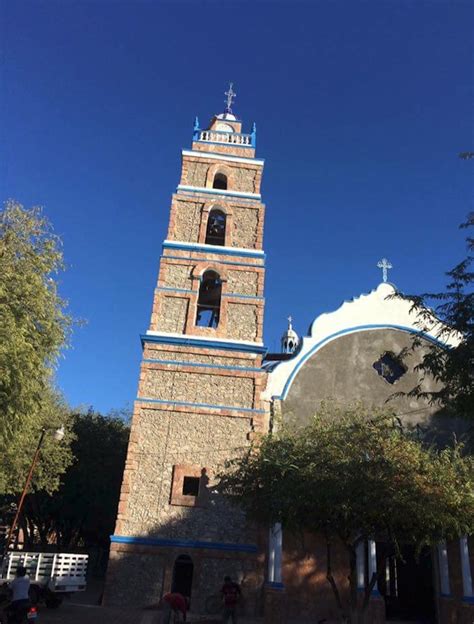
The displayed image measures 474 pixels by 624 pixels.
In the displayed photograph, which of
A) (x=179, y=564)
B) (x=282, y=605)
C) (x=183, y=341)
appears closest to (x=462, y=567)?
(x=282, y=605)

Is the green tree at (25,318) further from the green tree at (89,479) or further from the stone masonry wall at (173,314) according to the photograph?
the green tree at (89,479)

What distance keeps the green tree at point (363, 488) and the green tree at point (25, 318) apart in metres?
5.82

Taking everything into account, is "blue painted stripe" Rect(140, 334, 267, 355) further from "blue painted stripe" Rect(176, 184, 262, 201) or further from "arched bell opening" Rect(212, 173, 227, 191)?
"arched bell opening" Rect(212, 173, 227, 191)

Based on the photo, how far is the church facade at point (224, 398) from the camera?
16.2 m

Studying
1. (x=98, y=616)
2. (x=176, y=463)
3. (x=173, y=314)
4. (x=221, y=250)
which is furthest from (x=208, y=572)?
(x=221, y=250)

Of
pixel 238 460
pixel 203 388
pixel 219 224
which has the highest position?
pixel 219 224

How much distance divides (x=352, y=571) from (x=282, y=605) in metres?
4.62

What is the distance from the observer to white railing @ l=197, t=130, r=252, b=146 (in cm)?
2455

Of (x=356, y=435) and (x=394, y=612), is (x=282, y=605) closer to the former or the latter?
(x=394, y=612)

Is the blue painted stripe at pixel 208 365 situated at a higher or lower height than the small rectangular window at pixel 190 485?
higher

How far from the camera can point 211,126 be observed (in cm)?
2692

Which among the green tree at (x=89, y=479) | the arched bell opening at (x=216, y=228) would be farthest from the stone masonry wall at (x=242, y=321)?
the green tree at (x=89, y=479)

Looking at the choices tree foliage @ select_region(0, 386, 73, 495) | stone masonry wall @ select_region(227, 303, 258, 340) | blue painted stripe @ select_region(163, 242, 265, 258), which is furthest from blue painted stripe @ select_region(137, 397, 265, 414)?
blue painted stripe @ select_region(163, 242, 265, 258)

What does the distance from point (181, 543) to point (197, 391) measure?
188 inches
